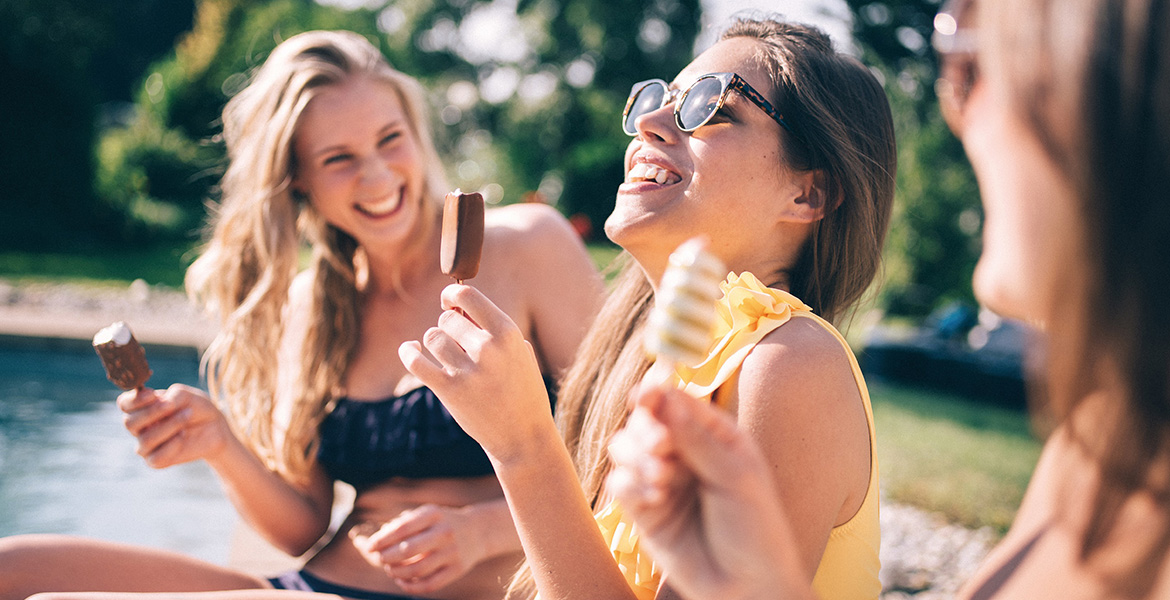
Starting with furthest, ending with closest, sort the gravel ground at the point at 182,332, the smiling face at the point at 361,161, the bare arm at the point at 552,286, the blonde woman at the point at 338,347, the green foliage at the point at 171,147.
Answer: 1. the green foliage at the point at 171,147
2. the gravel ground at the point at 182,332
3. the smiling face at the point at 361,161
4. the bare arm at the point at 552,286
5. the blonde woman at the point at 338,347

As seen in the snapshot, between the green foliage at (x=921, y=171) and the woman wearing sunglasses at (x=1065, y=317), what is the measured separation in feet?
47.8

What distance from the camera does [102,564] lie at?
2.36m

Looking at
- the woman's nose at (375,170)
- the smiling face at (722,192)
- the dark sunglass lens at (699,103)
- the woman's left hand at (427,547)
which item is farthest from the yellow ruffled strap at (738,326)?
the woman's nose at (375,170)

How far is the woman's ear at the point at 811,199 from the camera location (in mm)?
1896

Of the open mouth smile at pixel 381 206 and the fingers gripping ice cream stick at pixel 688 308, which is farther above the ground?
the open mouth smile at pixel 381 206

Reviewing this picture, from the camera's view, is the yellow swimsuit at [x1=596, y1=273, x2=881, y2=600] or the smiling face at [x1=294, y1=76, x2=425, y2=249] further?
the smiling face at [x1=294, y1=76, x2=425, y2=249]

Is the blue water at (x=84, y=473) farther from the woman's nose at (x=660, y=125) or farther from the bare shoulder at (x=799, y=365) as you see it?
the bare shoulder at (x=799, y=365)

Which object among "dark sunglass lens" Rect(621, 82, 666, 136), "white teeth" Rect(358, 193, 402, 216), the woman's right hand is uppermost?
"dark sunglass lens" Rect(621, 82, 666, 136)

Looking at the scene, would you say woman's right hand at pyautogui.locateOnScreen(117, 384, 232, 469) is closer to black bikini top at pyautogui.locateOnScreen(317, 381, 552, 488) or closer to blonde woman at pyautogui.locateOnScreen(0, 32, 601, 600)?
blonde woman at pyautogui.locateOnScreen(0, 32, 601, 600)

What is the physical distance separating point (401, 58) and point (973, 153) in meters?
31.1

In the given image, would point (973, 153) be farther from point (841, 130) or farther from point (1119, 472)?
point (841, 130)

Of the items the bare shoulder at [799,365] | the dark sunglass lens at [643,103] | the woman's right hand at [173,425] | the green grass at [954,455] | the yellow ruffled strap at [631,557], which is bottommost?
the green grass at [954,455]

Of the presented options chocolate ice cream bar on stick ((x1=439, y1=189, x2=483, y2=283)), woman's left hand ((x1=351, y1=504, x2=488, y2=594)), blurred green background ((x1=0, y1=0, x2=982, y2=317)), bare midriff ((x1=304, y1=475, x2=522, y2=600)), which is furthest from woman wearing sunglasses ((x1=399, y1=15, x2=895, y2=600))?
blurred green background ((x1=0, y1=0, x2=982, y2=317))

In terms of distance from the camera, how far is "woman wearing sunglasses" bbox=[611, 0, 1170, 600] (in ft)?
3.14
